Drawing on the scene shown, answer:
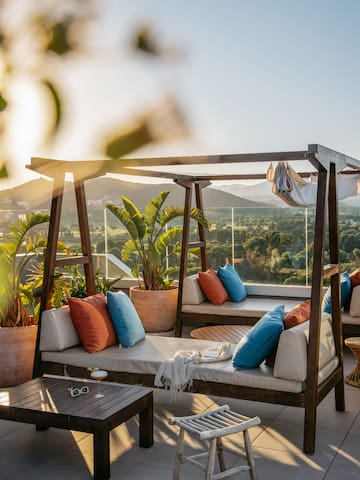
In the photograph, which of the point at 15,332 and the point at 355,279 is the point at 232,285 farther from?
the point at 15,332

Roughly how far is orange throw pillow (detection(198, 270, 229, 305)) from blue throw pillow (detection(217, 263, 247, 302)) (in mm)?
69

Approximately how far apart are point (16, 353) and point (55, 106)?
17.2ft

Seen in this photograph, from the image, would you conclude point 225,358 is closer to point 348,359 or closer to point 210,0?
point 348,359

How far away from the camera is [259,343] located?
14.1ft

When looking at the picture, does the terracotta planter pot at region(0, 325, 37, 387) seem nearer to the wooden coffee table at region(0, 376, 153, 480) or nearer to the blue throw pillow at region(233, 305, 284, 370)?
the wooden coffee table at region(0, 376, 153, 480)

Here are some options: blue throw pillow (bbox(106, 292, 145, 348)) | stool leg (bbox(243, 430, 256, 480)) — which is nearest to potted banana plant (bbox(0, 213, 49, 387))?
blue throw pillow (bbox(106, 292, 145, 348))

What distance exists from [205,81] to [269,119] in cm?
929

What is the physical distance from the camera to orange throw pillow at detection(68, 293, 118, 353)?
5.02 meters

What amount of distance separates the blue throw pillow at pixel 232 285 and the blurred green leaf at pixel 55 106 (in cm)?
727

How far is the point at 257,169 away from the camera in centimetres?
1187

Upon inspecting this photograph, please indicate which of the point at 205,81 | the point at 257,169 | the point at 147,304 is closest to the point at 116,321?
the point at 147,304

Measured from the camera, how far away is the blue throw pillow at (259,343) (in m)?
4.27

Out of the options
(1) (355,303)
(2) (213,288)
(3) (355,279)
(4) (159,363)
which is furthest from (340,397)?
(2) (213,288)

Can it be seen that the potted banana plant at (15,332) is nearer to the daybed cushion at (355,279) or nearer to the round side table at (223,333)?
the round side table at (223,333)
